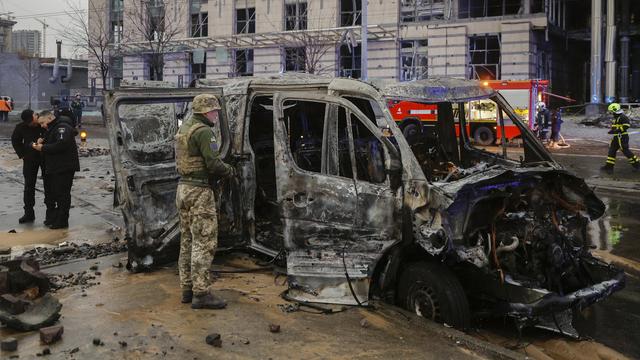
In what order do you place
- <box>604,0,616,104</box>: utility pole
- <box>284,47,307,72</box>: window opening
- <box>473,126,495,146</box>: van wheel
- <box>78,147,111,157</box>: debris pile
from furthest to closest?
<box>284,47,307,72</box>: window opening → <box>604,0,616,104</box>: utility pole → <box>473,126,495,146</box>: van wheel → <box>78,147,111,157</box>: debris pile

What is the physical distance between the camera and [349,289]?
515cm

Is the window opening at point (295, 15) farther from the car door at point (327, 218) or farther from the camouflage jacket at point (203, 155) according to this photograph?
the camouflage jacket at point (203, 155)

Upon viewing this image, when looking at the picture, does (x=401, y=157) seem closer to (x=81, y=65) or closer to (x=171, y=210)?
(x=171, y=210)

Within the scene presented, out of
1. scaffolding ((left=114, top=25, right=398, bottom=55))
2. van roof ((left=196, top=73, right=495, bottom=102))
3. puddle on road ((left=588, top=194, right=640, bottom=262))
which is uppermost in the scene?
scaffolding ((left=114, top=25, right=398, bottom=55))

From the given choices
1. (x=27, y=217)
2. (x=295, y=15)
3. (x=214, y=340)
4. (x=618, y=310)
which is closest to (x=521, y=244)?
(x=618, y=310)

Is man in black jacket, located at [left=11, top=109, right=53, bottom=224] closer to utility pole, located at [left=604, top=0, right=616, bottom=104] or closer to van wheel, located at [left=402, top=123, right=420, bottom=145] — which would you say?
van wheel, located at [left=402, top=123, right=420, bottom=145]

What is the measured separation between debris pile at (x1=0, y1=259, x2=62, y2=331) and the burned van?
3.15 feet

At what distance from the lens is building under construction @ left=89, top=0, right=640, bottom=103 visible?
3030 cm

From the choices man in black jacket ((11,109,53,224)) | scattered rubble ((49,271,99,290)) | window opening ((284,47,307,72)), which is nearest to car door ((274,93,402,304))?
scattered rubble ((49,271,99,290))

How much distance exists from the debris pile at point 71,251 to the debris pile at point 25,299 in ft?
4.56

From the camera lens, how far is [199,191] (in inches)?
198

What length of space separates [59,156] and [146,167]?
2957 millimetres

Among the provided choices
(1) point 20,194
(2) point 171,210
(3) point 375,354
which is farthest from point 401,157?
(1) point 20,194

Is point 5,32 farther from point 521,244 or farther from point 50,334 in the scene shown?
point 521,244
